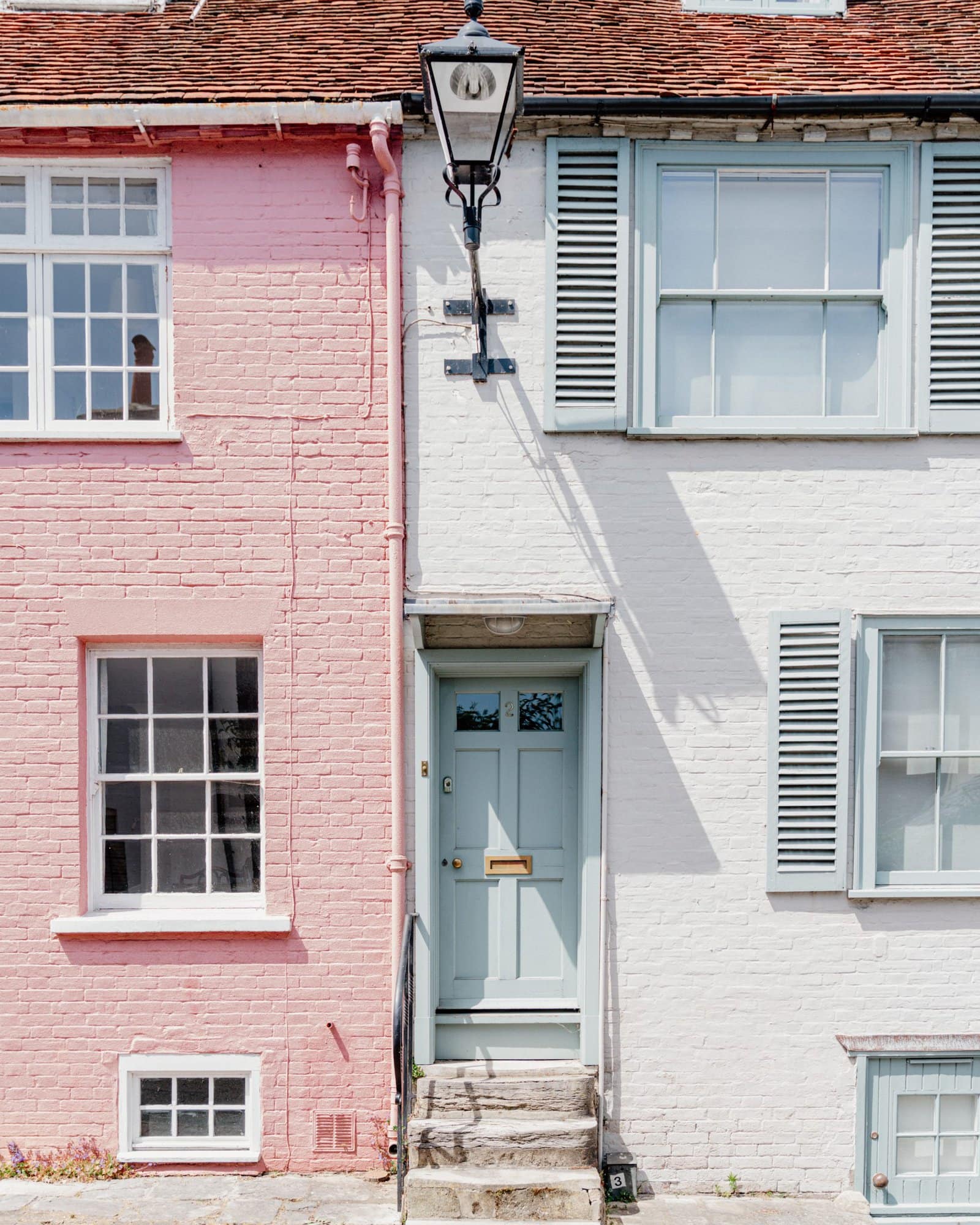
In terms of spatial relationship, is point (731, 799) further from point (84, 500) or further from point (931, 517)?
point (84, 500)

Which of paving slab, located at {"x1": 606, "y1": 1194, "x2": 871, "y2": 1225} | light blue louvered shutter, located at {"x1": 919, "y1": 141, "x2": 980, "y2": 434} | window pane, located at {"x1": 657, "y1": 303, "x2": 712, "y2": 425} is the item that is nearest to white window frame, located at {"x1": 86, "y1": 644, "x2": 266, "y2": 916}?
paving slab, located at {"x1": 606, "y1": 1194, "x2": 871, "y2": 1225}

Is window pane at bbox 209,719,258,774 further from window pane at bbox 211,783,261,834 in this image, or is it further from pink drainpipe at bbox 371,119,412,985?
pink drainpipe at bbox 371,119,412,985

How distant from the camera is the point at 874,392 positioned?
584 centimetres

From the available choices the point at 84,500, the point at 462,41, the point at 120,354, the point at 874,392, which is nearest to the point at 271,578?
the point at 84,500

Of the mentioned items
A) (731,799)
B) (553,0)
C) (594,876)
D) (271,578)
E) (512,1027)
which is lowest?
(512,1027)

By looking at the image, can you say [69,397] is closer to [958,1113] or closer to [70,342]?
[70,342]

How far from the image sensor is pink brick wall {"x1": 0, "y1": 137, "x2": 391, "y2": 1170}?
5.63 metres

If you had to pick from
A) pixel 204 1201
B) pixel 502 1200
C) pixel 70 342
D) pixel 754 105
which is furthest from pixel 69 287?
pixel 502 1200

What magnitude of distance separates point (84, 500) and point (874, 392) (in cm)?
492

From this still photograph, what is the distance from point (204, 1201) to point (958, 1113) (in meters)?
4.52

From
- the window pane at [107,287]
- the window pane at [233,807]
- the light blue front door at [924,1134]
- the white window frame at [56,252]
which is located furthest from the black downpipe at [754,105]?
the light blue front door at [924,1134]

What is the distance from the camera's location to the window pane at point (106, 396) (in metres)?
5.85

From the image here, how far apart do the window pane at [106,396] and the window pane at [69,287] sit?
43cm

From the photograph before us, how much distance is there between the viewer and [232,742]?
5.85 metres
